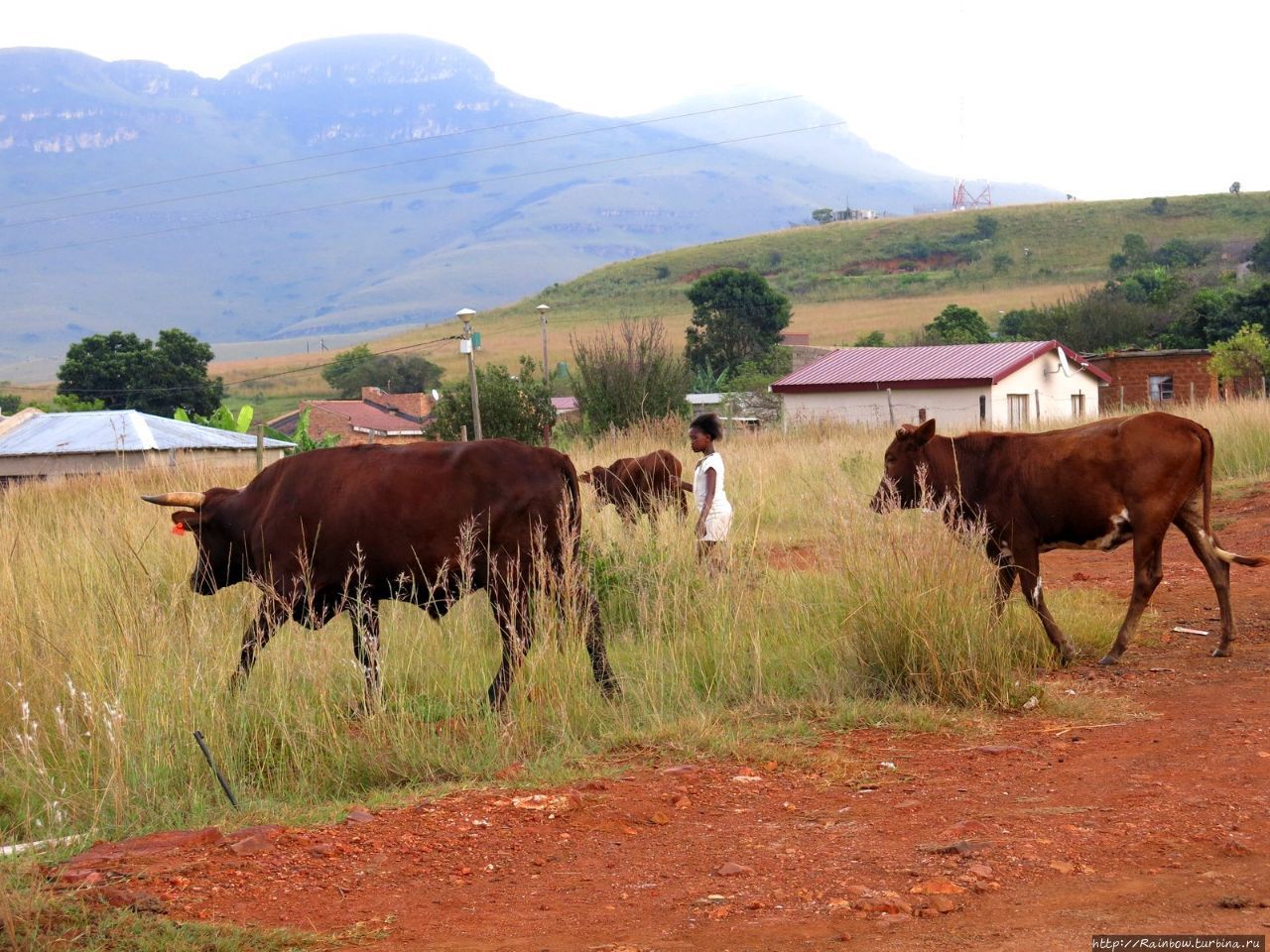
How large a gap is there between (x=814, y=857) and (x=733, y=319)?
68.7 meters

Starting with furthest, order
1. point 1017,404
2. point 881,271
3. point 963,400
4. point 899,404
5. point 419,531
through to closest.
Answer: point 881,271
point 1017,404
point 899,404
point 963,400
point 419,531

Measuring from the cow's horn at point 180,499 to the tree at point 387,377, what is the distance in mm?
68946

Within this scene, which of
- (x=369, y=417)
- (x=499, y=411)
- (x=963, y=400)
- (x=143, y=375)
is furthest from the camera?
(x=143, y=375)

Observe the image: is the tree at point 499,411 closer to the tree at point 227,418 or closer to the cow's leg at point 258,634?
the tree at point 227,418

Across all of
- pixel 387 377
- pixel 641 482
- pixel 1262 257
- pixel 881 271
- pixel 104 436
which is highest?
pixel 881 271

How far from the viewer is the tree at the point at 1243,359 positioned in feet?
113

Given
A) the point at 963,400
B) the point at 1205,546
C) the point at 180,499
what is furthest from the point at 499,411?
the point at 1205,546

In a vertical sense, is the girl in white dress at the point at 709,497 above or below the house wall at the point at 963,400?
above

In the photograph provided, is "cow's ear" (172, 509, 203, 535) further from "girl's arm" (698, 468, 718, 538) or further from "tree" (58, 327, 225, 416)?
"tree" (58, 327, 225, 416)

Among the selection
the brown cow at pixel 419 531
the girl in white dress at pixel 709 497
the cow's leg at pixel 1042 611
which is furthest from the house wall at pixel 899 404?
the brown cow at pixel 419 531

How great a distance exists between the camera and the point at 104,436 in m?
30.1

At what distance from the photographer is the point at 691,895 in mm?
4801

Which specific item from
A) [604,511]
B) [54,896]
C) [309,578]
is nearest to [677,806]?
[54,896]

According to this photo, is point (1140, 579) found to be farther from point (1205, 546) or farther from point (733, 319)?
point (733, 319)
